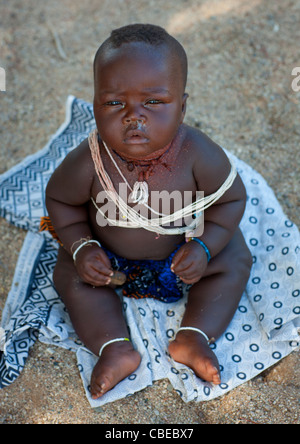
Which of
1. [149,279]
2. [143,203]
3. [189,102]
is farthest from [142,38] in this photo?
[189,102]

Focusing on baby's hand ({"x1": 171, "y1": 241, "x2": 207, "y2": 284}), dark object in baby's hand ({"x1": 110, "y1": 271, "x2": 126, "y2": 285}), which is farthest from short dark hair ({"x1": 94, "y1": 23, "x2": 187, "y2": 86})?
dark object in baby's hand ({"x1": 110, "y1": 271, "x2": 126, "y2": 285})

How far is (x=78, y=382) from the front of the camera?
1.78 meters

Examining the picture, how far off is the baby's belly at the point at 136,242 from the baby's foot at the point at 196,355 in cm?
30

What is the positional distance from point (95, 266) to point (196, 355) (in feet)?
1.48

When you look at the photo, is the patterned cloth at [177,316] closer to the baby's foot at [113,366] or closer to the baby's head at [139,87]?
the baby's foot at [113,366]

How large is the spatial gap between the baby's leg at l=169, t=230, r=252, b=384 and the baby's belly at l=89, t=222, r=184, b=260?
0.55 ft

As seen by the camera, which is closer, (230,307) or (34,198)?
(230,307)

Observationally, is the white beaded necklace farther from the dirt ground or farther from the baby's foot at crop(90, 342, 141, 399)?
the dirt ground

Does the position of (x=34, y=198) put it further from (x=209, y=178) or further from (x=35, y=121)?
(x=209, y=178)

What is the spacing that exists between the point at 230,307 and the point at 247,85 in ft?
5.07

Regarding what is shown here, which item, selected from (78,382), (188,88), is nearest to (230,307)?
(78,382)

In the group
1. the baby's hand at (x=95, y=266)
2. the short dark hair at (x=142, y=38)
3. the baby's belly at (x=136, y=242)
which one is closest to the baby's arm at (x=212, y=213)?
the baby's belly at (x=136, y=242)

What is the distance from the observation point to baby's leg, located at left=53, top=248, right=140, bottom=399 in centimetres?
171

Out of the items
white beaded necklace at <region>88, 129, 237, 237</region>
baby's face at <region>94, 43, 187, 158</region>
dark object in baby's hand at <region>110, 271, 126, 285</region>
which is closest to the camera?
baby's face at <region>94, 43, 187, 158</region>
